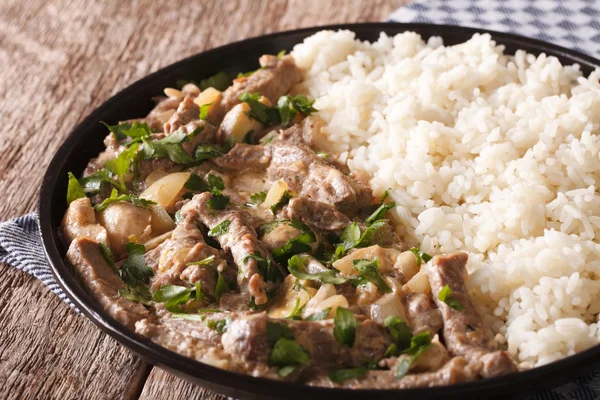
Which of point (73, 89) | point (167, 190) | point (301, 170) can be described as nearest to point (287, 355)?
point (301, 170)

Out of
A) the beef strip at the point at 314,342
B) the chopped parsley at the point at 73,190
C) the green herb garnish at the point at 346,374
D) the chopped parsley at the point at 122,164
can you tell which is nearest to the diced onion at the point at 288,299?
the beef strip at the point at 314,342

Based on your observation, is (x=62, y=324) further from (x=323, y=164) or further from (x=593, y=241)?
(x=593, y=241)

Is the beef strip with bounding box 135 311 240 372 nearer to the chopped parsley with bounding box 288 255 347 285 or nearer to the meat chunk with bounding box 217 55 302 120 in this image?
the chopped parsley with bounding box 288 255 347 285

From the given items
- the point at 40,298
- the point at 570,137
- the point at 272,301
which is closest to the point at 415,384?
the point at 272,301

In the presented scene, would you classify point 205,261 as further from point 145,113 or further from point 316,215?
point 145,113

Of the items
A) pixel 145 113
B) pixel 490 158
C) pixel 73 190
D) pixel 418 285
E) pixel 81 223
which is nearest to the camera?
pixel 418 285

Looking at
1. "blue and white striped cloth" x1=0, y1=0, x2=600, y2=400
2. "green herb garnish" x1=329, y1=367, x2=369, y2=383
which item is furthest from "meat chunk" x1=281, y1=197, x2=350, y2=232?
"blue and white striped cloth" x1=0, y1=0, x2=600, y2=400

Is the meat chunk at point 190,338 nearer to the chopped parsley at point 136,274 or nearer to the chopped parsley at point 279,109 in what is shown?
the chopped parsley at point 136,274
